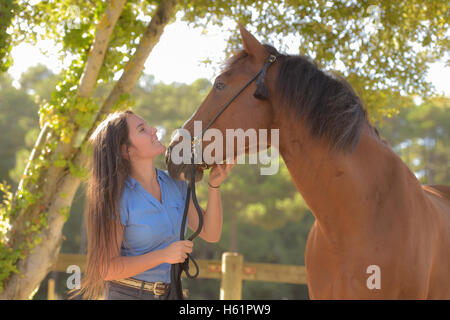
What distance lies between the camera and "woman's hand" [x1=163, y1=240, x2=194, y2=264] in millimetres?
2064

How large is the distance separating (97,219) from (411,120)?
101 ft

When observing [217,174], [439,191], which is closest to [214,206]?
[217,174]

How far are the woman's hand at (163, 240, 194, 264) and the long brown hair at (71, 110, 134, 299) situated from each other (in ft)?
0.95

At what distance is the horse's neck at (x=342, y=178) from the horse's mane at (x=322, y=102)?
7cm

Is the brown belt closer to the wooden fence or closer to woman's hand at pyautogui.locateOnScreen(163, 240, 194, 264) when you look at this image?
woman's hand at pyautogui.locateOnScreen(163, 240, 194, 264)

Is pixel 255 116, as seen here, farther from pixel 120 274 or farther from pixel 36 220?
pixel 36 220

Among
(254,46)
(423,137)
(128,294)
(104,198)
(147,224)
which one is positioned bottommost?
(128,294)

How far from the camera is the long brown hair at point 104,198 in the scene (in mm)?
2119

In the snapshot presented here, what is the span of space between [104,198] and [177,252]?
48 centimetres

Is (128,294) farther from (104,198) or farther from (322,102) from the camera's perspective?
(322,102)

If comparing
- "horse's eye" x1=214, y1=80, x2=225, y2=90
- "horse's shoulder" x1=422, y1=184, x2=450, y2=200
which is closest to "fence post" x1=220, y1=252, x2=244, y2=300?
"horse's shoulder" x1=422, y1=184, x2=450, y2=200

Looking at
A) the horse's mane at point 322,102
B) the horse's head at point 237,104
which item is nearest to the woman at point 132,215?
the horse's head at point 237,104

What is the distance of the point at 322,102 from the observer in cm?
216

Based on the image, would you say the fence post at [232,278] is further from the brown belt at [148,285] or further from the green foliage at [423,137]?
→ the green foliage at [423,137]
